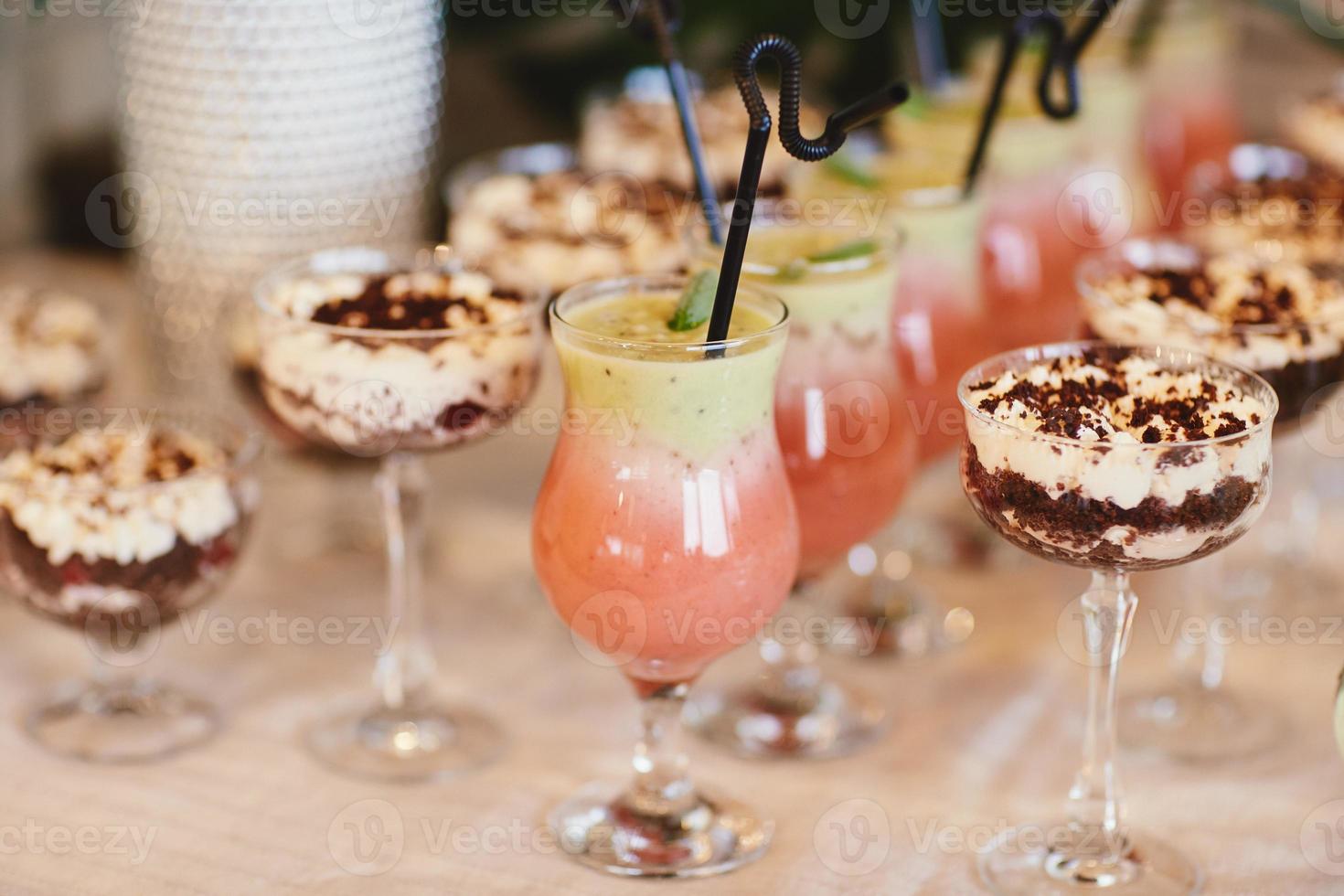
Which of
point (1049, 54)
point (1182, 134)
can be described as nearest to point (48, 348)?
point (1049, 54)

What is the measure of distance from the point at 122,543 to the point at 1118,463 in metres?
0.85

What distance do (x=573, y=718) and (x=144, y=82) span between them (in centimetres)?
104

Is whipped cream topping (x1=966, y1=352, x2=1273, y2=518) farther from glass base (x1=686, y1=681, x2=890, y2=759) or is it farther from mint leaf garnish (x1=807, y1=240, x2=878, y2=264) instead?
glass base (x1=686, y1=681, x2=890, y2=759)

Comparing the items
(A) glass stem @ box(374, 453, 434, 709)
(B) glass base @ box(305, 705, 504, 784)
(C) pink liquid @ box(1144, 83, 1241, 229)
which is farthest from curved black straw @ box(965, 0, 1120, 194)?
(C) pink liquid @ box(1144, 83, 1241, 229)

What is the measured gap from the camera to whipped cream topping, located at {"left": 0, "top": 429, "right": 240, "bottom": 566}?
140 cm

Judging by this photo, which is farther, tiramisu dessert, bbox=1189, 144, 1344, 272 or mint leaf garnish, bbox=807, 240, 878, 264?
tiramisu dessert, bbox=1189, 144, 1344, 272

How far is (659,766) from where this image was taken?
138 centimetres

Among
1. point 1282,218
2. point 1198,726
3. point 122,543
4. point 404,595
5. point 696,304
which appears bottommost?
point 1198,726

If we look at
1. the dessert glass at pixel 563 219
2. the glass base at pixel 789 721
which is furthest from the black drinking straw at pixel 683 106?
the glass base at pixel 789 721

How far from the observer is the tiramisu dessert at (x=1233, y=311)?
1.43 metres

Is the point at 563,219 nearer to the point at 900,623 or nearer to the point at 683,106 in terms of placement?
the point at 683,106

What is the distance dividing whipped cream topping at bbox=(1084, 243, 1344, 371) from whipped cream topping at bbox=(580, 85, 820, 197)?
0.58 meters

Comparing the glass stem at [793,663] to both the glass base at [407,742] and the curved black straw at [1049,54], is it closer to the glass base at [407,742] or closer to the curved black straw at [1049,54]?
the glass base at [407,742]

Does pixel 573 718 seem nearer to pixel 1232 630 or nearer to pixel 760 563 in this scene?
pixel 760 563
